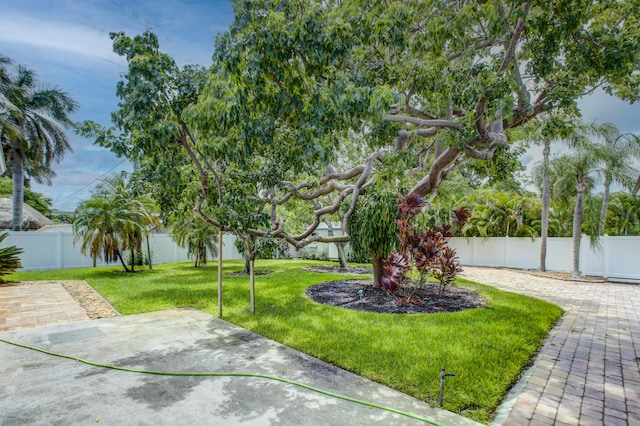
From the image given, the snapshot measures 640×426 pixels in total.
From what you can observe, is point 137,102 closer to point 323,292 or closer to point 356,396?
point 356,396

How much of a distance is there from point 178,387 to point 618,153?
569 inches

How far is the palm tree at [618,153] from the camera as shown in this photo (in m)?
11.5

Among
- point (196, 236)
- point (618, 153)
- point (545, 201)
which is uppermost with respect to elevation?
point (618, 153)

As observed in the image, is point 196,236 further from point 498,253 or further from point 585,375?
point 498,253

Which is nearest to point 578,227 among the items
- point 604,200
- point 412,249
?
point 604,200

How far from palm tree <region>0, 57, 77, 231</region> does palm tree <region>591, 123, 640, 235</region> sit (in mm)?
22680

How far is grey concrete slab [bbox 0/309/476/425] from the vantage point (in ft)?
9.59

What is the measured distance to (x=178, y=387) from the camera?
348 centimetres

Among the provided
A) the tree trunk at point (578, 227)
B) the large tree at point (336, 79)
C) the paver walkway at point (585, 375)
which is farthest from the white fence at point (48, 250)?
the tree trunk at point (578, 227)

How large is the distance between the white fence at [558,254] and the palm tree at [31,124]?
20.4 m

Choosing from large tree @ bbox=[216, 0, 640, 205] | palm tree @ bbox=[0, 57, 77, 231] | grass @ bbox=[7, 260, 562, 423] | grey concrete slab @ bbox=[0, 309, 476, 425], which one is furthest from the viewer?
palm tree @ bbox=[0, 57, 77, 231]

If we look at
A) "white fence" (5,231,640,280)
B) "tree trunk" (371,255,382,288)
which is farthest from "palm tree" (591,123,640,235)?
"tree trunk" (371,255,382,288)

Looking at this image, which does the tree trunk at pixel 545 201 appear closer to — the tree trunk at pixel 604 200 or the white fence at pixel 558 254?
the white fence at pixel 558 254

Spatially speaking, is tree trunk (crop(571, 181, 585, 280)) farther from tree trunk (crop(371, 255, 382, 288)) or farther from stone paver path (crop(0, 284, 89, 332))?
stone paver path (crop(0, 284, 89, 332))
